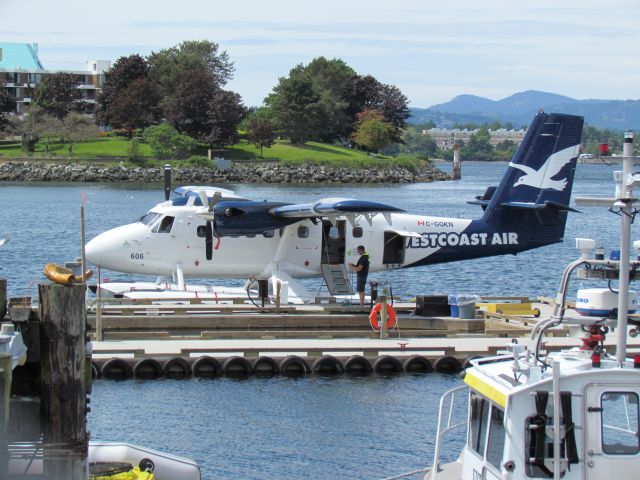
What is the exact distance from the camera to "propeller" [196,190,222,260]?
1040 inches

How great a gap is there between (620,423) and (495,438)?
1197mm

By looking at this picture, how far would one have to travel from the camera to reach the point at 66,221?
64.0 m

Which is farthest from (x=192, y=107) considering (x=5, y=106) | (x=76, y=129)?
(x=5, y=106)

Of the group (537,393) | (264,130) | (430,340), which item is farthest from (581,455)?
(264,130)

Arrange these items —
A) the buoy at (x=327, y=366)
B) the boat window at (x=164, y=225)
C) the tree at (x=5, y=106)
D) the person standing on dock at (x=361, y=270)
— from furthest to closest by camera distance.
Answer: the tree at (x=5, y=106), the boat window at (x=164, y=225), the person standing on dock at (x=361, y=270), the buoy at (x=327, y=366)

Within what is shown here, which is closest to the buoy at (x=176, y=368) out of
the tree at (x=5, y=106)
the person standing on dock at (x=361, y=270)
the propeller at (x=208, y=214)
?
the person standing on dock at (x=361, y=270)

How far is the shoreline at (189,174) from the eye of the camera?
107 meters

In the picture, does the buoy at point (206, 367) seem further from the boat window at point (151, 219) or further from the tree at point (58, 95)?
the tree at point (58, 95)

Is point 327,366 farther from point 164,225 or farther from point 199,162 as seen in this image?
point 199,162

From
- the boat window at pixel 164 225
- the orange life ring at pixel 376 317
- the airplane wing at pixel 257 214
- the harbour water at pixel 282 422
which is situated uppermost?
the airplane wing at pixel 257 214

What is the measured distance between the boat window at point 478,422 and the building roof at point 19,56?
14542 cm

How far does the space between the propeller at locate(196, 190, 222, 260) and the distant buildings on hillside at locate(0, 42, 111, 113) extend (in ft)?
382

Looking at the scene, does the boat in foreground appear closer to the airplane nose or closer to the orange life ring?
the orange life ring

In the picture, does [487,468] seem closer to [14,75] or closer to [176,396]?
[176,396]
